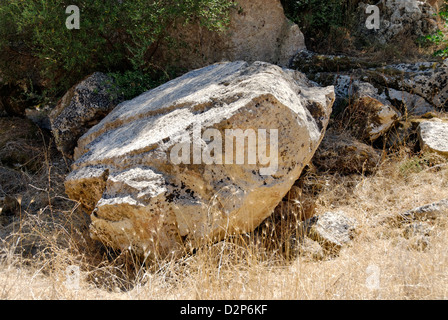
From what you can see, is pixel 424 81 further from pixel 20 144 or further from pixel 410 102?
pixel 20 144

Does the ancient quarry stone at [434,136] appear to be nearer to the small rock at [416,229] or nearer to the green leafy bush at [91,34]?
the small rock at [416,229]

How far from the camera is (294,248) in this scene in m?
3.62

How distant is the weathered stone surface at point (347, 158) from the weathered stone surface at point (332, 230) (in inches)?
43.4

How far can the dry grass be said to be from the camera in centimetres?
269

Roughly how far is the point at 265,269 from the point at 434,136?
121 inches

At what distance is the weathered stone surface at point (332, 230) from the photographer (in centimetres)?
359

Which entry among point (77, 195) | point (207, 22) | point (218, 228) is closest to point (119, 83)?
point (207, 22)

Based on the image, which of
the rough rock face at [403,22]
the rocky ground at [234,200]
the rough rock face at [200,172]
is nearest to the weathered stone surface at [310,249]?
the rocky ground at [234,200]

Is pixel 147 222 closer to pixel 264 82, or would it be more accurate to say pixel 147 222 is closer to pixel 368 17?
pixel 264 82

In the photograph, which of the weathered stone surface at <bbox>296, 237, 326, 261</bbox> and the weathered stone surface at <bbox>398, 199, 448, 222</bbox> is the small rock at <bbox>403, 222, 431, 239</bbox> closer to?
the weathered stone surface at <bbox>398, 199, 448, 222</bbox>

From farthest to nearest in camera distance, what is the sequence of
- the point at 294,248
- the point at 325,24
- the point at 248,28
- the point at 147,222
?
1. the point at 325,24
2. the point at 248,28
3. the point at 294,248
4. the point at 147,222

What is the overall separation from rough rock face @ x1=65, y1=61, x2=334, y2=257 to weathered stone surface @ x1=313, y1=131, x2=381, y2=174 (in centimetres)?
114

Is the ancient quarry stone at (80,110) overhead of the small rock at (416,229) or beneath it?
overhead

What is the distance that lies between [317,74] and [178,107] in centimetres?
281
